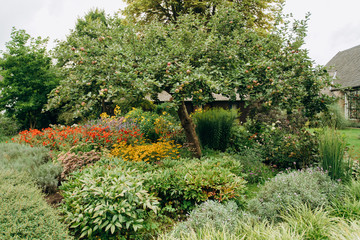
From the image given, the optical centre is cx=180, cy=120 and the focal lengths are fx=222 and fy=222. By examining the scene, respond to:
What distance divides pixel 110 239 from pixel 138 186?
2.36 feet

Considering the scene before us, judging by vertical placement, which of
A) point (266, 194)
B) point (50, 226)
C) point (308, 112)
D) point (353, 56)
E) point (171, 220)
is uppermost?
point (353, 56)

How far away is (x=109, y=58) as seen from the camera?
14.4ft

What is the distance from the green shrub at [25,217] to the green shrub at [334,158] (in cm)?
464

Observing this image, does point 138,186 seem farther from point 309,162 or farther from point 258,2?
point 258,2

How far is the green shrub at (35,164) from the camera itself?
400cm

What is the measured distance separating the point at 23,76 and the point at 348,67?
27600 mm

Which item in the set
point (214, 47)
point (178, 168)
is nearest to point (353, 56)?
point (214, 47)

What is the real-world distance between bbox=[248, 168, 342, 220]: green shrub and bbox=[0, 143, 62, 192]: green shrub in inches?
138

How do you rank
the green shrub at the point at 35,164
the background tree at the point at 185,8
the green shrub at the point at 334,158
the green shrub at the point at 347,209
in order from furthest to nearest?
the background tree at the point at 185,8, the green shrub at the point at 334,158, the green shrub at the point at 35,164, the green shrub at the point at 347,209

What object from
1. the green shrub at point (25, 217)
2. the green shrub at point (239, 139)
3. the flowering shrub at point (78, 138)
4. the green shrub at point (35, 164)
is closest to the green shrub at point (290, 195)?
the green shrub at point (25, 217)

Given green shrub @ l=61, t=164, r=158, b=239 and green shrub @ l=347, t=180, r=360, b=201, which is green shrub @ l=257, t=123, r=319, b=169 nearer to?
green shrub @ l=347, t=180, r=360, b=201

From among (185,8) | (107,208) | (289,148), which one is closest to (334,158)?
(289,148)

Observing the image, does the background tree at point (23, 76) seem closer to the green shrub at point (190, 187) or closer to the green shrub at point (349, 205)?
the green shrub at point (190, 187)

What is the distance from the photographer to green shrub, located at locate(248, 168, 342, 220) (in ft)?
10.9
